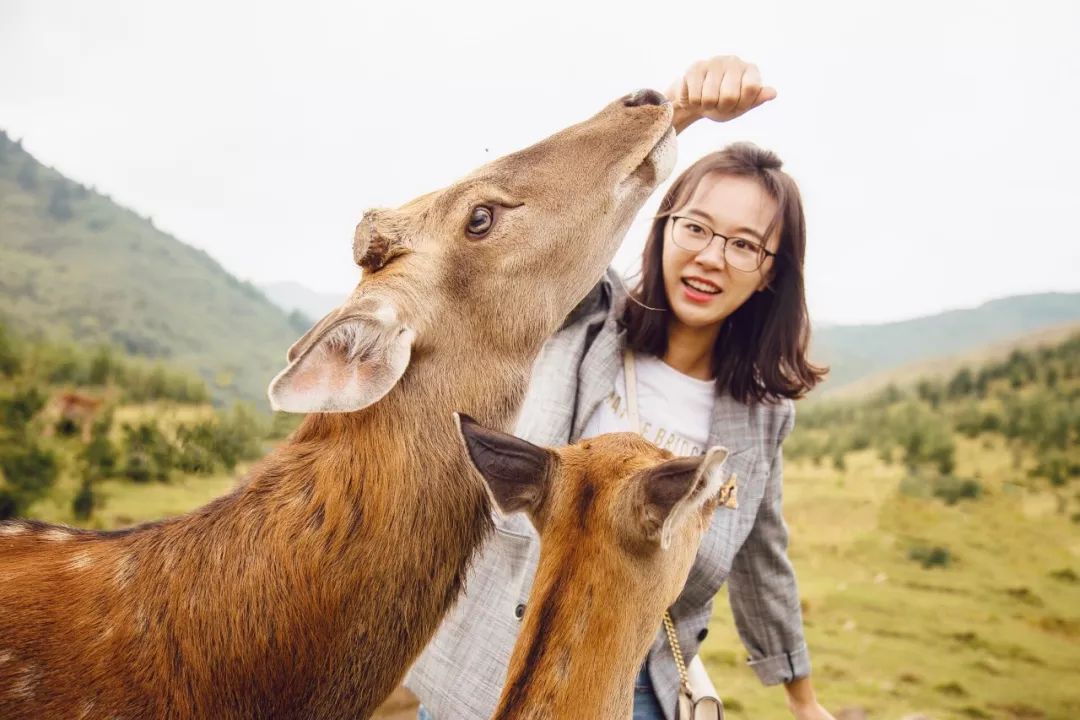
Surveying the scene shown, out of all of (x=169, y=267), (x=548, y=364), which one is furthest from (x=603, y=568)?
(x=169, y=267)

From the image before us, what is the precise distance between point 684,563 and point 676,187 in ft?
6.09

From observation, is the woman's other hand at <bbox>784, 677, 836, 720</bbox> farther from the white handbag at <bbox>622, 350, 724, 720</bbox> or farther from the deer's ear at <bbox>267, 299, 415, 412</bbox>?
the deer's ear at <bbox>267, 299, 415, 412</bbox>

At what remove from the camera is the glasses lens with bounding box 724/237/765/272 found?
2816 millimetres

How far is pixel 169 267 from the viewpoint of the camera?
13672 millimetres

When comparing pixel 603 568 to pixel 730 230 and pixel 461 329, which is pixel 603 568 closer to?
pixel 461 329

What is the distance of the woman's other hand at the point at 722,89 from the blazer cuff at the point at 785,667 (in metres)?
2.49

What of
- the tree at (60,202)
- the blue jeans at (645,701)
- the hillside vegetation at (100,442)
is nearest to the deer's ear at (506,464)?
the blue jeans at (645,701)

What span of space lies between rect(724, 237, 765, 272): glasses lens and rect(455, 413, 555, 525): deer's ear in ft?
4.86

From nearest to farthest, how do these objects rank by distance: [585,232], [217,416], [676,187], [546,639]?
[546,639], [585,232], [676,187], [217,416]

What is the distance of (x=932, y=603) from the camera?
782cm

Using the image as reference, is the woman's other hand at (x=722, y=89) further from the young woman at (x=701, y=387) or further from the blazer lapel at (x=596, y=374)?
the blazer lapel at (x=596, y=374)

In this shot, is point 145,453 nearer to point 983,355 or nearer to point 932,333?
point 983,355

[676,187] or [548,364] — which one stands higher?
[676,187]

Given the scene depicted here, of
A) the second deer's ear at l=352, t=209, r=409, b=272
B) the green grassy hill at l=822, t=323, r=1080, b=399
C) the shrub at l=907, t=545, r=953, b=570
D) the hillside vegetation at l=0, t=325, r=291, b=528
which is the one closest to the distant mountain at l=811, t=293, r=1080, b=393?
the green grassy hill at l=822, t=323, r=1080, b=399
